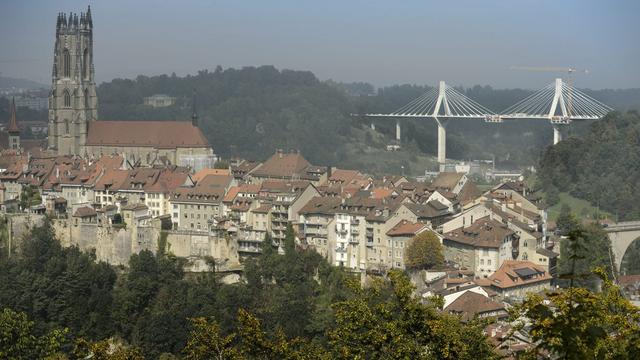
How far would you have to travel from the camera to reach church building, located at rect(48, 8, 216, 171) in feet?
148

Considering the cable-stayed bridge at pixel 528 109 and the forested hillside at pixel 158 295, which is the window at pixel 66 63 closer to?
the forested hillside at pixel 158 295

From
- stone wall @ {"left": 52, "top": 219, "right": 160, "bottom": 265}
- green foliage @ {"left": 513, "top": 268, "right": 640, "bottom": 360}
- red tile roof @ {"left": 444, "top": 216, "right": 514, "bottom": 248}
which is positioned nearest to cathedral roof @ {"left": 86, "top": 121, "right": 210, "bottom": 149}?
stone wall @ {"left": 52, "top": 219, "right": 160, "bottom": 265}

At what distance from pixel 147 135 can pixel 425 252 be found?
68.4 feet

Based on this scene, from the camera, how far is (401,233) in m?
28.3

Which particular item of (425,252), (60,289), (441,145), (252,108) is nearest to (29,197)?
(60,289)

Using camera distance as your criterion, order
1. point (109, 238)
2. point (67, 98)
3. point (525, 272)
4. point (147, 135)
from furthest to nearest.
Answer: point (67, 98) → point (147, 135) → point (109, 238) → point (525, 272)

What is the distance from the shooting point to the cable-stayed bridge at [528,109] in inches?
2312

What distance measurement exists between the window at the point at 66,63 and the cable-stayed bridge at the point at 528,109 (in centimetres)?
2222

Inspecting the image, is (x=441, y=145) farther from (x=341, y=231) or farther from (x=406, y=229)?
(x=406, y=229)

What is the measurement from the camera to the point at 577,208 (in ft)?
128

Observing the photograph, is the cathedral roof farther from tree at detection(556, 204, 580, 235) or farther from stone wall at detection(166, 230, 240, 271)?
tree at detection(556, 204, 580, 235)

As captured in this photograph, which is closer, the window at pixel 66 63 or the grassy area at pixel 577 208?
the grassy area at pixel 577 208

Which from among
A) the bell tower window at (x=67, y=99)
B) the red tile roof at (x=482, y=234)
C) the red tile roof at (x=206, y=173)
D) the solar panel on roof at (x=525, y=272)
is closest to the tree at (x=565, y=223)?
the red tile roof at (x=482, y=234)

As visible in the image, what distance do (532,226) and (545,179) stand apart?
12983mm
